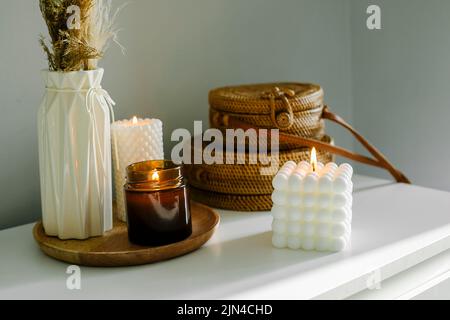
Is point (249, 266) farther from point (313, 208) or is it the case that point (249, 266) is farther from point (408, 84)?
point (408, 84)

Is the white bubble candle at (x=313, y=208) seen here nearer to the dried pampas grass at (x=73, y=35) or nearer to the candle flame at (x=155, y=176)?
the candle flame at (x=155, y=176)

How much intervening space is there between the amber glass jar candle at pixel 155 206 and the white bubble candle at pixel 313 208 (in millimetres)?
127

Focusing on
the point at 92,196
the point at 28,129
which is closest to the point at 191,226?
the point at 92,196

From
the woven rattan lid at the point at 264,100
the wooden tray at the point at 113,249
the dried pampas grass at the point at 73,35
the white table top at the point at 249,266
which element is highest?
the dried pampas grass at the point at 73,35

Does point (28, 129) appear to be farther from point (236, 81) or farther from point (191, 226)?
point (236, 81)

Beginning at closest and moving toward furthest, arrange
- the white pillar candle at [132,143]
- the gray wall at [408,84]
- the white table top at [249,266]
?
the white table top at [249,266] → the white pillar candle at [132,143] → the gray wall at [408,84]

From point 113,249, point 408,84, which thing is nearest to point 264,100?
point 113,249

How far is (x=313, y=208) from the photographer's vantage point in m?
0.78

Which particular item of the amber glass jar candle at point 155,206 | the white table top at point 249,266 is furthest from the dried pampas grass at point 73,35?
the white table top at point 249,266

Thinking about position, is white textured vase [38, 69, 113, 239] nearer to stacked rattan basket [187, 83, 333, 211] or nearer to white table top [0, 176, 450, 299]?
white table top [0, 176, 450, 299]

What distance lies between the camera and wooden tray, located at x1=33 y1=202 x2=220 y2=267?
29.5 inches

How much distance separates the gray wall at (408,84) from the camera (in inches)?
47.3

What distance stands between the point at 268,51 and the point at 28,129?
515mm

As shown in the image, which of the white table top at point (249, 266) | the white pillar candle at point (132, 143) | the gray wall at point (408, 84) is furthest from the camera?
the gray wall at point (408, 84)
